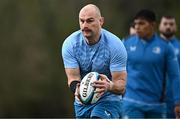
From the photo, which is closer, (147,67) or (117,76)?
(117,76)

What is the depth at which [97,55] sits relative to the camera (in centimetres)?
1205

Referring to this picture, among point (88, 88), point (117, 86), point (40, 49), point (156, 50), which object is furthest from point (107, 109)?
point (40, 49)

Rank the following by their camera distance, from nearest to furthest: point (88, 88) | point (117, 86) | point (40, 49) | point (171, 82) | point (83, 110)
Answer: point (88, 88) → point (117, 86) → point (83, 110) → point (171, 82) → point (40, 49)

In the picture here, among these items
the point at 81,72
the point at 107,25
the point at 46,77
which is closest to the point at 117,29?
the point at 107,25

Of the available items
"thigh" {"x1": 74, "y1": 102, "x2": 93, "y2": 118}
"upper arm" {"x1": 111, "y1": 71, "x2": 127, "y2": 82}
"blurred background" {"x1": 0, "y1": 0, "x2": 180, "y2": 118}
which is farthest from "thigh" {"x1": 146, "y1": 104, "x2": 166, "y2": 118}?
"blurred background" {"x1": 0, "y1": 0, "x2": 180, "y2": 118}

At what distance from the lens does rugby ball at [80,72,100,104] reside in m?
11.5

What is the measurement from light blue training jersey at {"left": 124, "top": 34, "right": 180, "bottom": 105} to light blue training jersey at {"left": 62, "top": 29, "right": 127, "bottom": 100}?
3.38 meters

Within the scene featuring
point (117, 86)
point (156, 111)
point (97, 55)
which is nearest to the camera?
point (117, 86)

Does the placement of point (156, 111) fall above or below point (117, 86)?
below

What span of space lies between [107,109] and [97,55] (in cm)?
69

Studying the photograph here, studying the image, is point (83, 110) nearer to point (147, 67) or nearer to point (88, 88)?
point (88, 88)

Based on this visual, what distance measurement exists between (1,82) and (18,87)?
676 millimetres

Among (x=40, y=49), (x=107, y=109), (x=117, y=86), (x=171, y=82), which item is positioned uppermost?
(x=117, y=86)

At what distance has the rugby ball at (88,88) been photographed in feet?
37.8
